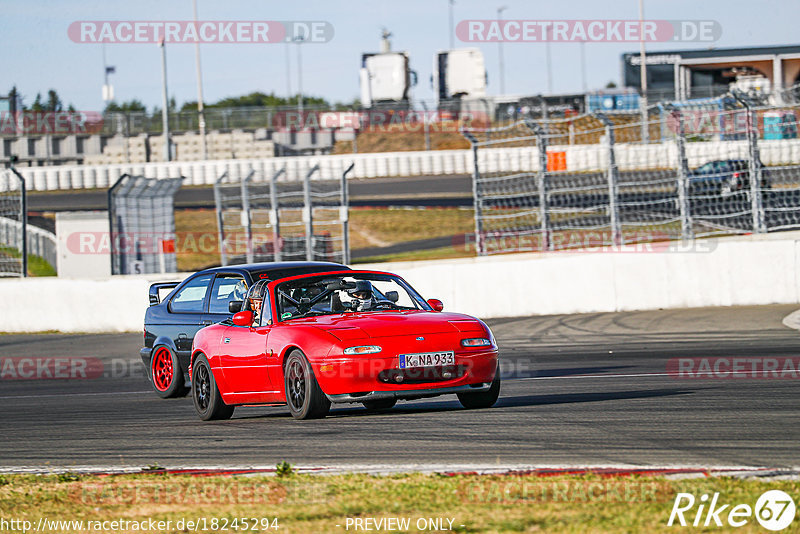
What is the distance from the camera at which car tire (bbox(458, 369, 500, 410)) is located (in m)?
8.71

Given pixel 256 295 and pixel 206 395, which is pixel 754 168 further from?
pixel 206 395

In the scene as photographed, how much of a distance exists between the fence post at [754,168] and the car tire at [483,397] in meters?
10.6

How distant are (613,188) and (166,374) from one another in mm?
9268

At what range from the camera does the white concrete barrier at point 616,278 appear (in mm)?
17328

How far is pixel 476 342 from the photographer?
8516 millimetres

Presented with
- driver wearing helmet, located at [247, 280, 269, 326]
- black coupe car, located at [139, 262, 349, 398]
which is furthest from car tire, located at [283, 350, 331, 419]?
black coupe car, located at [139, 262, 349, 398]

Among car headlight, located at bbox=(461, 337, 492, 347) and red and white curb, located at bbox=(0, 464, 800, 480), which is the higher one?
car headlight, located at bbox=(461, 337, 492, 347)

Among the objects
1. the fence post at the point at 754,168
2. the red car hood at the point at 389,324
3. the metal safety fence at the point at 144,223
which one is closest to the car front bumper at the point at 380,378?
the red car hood at the point at 389,324

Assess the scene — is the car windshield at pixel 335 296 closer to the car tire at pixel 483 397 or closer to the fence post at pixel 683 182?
the car tire at pixel 483 397

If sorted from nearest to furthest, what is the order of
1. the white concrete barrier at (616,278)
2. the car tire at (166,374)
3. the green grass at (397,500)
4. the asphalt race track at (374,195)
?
the green grass at (397,500), the car tire at (166,374), the white concrete barrier at (616,278), the asphalt race track at (374,195)

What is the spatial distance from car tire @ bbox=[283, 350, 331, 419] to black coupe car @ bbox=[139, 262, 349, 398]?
2130mm

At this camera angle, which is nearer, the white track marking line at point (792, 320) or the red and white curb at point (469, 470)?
the red and white curb at point (469, 470)

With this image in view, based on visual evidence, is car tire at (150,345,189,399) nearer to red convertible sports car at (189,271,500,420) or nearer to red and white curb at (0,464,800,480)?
red convertible sports car at (189,271,500,420)

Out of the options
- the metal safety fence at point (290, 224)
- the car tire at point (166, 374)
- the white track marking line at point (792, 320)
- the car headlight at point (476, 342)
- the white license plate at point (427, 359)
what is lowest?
the white track marking line at point (792, 320)
